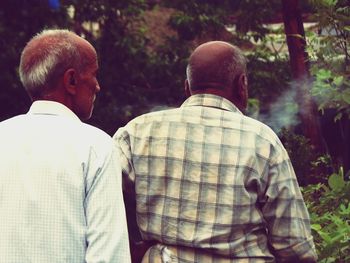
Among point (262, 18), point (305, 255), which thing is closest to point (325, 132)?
point (262, 18)

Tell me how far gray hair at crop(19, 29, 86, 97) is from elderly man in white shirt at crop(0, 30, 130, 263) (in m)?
0.13

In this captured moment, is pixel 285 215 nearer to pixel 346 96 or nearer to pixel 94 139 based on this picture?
pixel 94 139

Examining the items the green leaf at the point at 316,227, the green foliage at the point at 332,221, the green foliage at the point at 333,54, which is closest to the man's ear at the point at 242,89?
the green foliage at the point at 332,221

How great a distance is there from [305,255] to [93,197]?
101 centimetres

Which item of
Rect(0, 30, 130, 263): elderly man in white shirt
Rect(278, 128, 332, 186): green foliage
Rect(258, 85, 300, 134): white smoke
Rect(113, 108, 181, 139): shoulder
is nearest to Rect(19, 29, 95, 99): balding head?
Rect(0, 30, 130, 263): elderly man in white shirt

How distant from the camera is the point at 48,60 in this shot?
2641 mm

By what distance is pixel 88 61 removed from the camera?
2.70m

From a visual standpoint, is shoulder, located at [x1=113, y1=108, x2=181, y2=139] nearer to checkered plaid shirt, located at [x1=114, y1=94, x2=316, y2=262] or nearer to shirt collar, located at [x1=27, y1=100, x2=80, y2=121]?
A: checkered plaid shirt, located at [x1=114, y1=94, x2=316, y2=262]

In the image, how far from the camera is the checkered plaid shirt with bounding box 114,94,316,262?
2967mm

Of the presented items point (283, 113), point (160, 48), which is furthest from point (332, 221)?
point (160, 48)

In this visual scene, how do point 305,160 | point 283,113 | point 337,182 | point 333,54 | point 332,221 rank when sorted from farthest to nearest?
point 283,113
point 305,160
point 333,54
point 337,182
point 332,221

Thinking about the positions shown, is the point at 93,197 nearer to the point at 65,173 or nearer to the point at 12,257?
the point at 65,173

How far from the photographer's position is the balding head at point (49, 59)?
2.63m

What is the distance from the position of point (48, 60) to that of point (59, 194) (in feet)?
1.58
